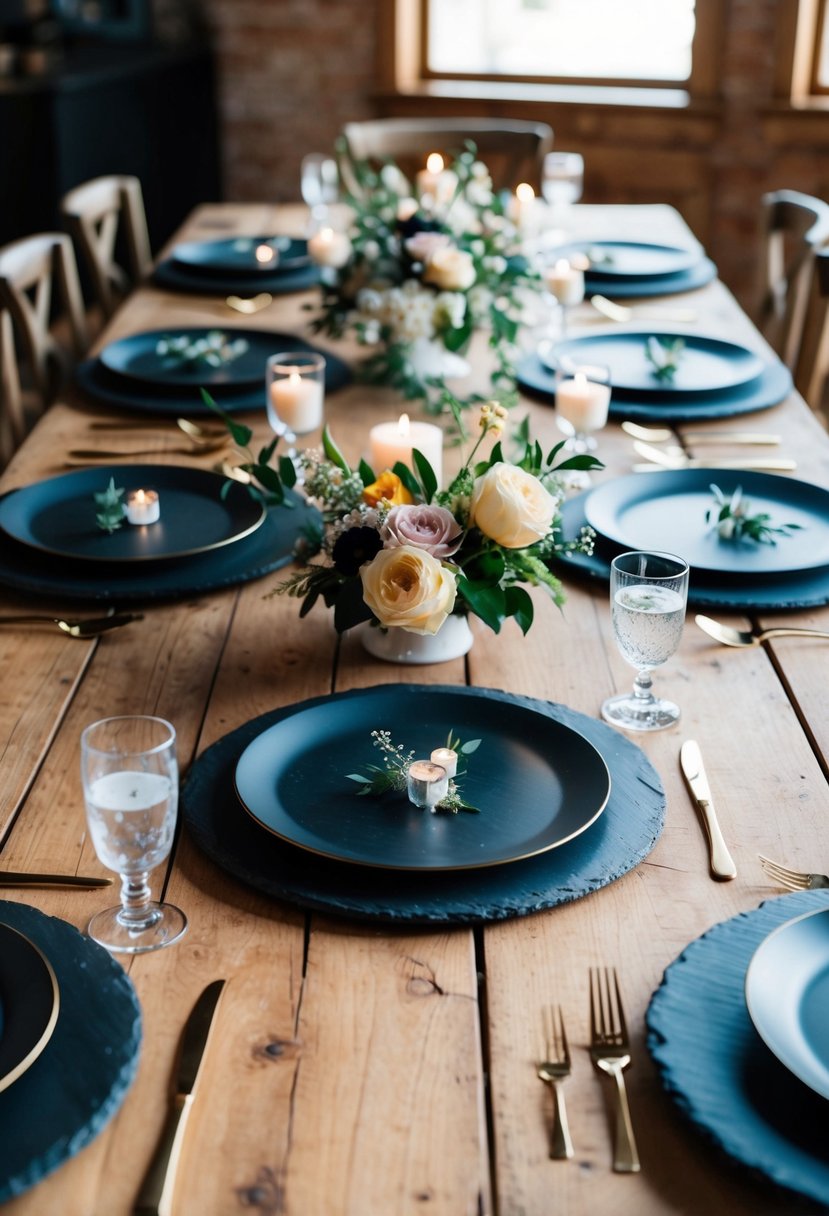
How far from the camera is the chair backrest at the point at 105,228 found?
9.56ft

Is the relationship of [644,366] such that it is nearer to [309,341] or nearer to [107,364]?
[309,341]

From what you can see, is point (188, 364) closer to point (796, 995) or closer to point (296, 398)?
point (296, 398)

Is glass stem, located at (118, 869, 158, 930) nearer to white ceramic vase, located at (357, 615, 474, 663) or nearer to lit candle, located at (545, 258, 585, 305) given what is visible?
white ceramic vase, located at (357, 615, 474, 663)

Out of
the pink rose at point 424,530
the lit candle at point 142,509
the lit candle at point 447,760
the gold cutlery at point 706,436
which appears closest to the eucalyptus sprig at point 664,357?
the gold cutlery at point 706,436

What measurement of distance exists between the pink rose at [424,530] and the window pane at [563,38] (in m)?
3.96

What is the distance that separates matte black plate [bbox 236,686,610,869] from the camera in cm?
100

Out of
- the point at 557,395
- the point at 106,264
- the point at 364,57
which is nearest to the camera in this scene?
the point at 557,395

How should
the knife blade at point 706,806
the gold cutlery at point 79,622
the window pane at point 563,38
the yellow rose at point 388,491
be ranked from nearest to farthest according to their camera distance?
the knife blade at point 706,806 < the yellow rose at point 388,491 < the gold cutlery at point 79,622 < the window pane at point 563,38

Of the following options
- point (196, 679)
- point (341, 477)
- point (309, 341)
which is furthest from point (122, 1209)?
point (309, 341)

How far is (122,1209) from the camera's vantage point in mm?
733

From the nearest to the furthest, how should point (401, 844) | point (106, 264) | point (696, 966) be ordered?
point (696, 966), point (401, 844), point (106, 264)

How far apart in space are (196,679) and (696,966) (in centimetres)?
60

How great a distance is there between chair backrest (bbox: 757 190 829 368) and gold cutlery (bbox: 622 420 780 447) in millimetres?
849

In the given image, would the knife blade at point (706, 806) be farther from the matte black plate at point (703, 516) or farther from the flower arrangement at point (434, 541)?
the matte black plate at point (703, 516)
